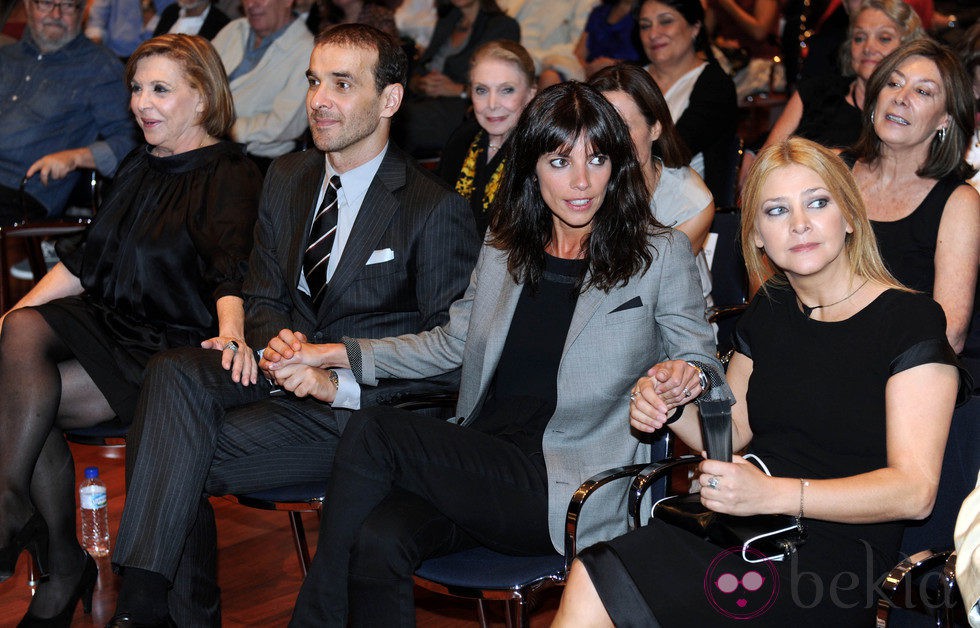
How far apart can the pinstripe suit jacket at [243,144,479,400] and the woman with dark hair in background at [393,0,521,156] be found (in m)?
2.28

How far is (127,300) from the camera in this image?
3.28 meters

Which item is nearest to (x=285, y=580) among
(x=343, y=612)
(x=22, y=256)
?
(x=343, y=612)

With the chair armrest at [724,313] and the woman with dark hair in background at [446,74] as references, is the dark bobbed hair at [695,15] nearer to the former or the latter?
the woman with dark hair in background at [446,74]

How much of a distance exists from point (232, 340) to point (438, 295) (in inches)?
21.6

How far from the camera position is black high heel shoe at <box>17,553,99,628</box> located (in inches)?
114

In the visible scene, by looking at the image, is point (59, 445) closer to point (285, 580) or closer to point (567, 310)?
point (285, 580)

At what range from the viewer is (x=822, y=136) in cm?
417

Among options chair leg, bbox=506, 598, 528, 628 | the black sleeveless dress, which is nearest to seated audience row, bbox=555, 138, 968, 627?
the black sleeveless dress

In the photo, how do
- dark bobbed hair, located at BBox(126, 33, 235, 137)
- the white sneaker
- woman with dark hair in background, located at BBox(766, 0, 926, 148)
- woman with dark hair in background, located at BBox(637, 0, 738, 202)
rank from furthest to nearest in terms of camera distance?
the white sneaker
woman with dark hair in background, located at BBox(637, 0, 738, 202)
woman with dark hair in background, located at BBox(766, 0, 926, 148)
dark bobbed hair, located at BBox(126, 33, 235, 137)

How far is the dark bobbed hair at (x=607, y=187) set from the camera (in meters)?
2.48

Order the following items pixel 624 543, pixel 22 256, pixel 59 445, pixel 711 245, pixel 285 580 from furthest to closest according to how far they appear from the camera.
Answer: pixel 22 256 → pixel 711 245 → pixel 285 580 → pixel 59 445 → pixel 624 543

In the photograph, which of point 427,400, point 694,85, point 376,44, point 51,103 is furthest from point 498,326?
point 51,103

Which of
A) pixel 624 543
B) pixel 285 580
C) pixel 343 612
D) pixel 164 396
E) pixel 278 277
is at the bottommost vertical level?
pixel 285 580

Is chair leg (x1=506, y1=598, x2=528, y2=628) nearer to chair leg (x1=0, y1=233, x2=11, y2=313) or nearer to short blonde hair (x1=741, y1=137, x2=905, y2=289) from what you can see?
short blonde hair (x1=741, y1=137, x2=905, y2=289)
